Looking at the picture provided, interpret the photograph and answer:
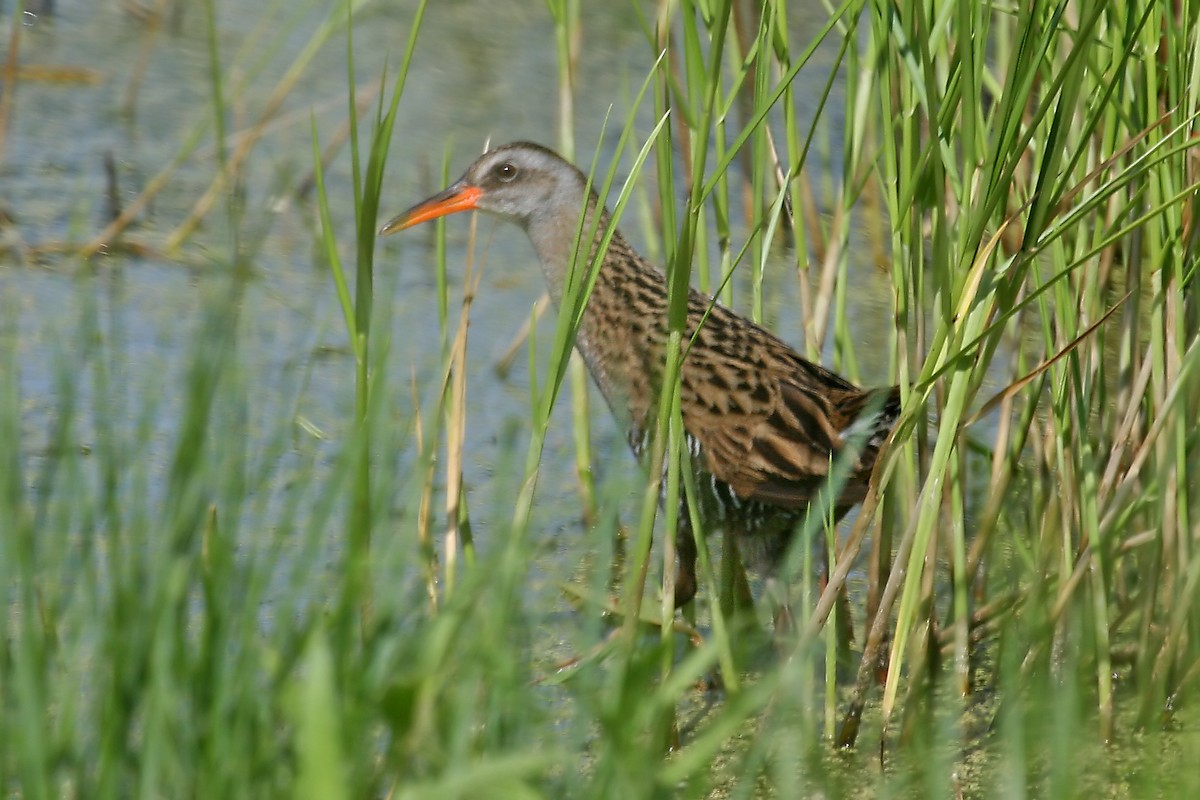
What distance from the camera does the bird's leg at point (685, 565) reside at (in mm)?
2479

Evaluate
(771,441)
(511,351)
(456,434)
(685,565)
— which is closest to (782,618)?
(685,565)

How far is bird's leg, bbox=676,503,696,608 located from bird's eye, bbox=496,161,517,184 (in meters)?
0.71

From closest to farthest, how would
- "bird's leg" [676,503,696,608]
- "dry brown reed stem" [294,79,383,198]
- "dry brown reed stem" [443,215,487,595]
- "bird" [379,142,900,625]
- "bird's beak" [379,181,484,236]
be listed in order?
"dry brown reed stem" [443,215,487,595] → "bird" [379,142,900,625] → "bird's leg" [676,503,696,608] → "bird's beak" [379,181,484,236] → "dry brown reed stem" [294,79,383,198]

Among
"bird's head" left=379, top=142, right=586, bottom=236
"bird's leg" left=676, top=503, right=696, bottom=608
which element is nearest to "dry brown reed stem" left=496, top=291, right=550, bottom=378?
"bird's head" left=379, top=142, right=586, bottom=236

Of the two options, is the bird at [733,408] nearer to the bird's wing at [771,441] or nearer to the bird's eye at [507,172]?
the bird's wing at [771,441]

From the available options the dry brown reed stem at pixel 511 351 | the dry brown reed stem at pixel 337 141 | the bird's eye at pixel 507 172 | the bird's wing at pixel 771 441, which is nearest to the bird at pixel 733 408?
the bird's wing at pixel 771 441

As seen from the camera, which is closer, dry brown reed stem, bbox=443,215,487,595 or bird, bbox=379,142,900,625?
dry brown reed stem, bbox=443,215,487,595

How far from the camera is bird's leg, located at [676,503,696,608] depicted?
2.48 m

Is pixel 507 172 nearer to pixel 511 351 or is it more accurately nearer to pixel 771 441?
pixel 511 351

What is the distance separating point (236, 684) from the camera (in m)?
1.33

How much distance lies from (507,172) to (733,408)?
0.72 m

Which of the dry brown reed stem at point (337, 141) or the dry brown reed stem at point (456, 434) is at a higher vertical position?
the dry brown reed stem at point (337, 141)

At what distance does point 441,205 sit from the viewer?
2.84 metres

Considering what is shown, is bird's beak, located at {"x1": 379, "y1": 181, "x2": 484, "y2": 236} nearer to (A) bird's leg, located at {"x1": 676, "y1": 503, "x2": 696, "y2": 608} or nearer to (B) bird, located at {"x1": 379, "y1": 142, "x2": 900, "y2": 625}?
(B) bird, located at {"x1": 379, "y1": 142, "x2": 900, "y2": 625}
